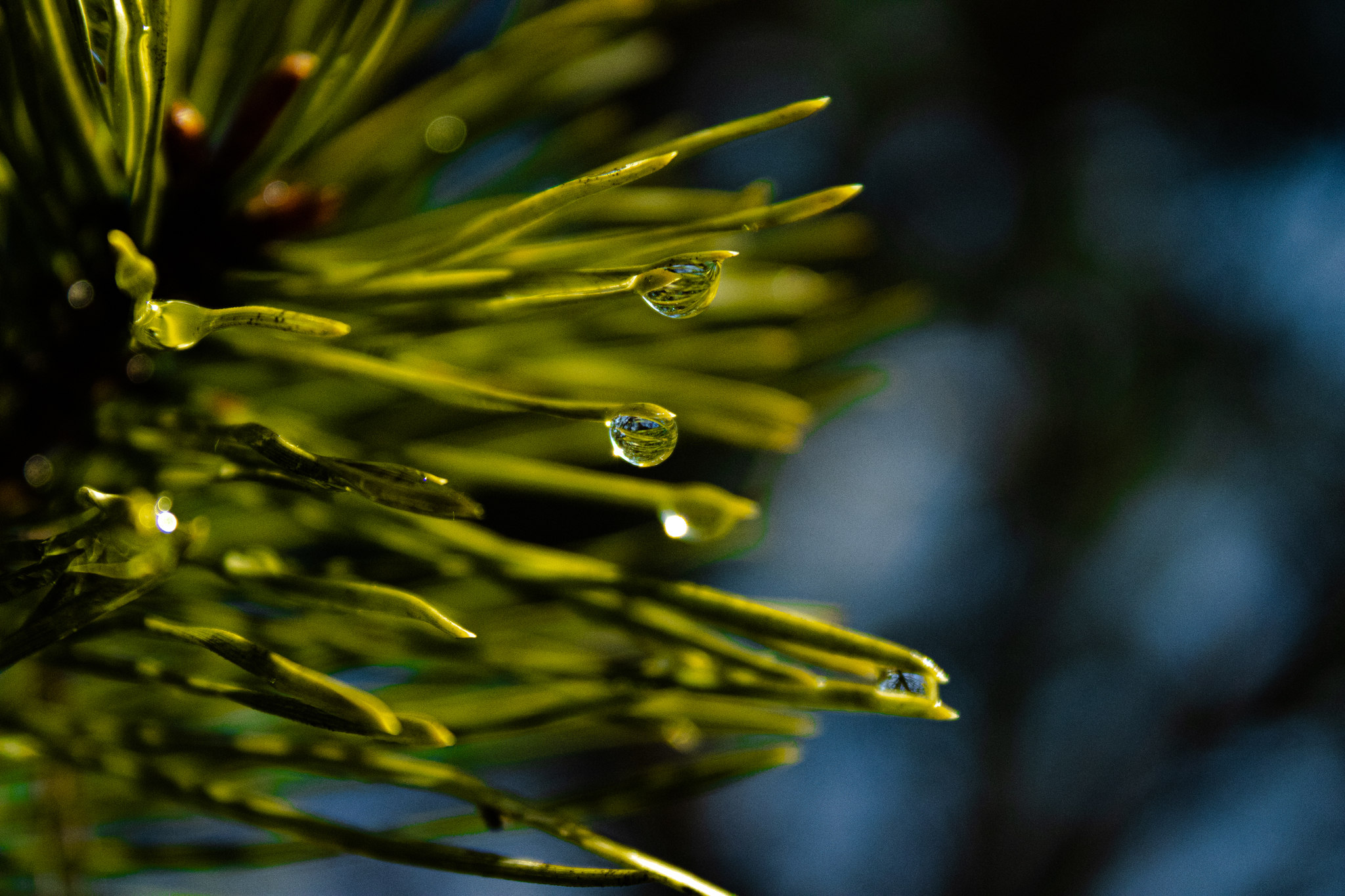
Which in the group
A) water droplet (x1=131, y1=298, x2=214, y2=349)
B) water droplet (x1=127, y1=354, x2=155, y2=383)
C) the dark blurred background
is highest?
the dark blurred background

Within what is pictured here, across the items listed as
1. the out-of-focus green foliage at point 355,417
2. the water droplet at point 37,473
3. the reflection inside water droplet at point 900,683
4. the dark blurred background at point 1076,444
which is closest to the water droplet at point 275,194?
the out-of-focus green foliage at point 355,417

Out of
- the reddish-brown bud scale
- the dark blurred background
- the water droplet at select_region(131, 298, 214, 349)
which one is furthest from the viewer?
the dark blurred background

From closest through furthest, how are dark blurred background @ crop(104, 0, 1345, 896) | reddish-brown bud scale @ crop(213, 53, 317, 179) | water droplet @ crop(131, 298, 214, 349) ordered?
water droplet @ crop(131, 298, 214, 349) < reddish-brown bud scale @ crop(213, 53, 317, 179) < dark blurred background @ crop(104, 0, 1345, 896)

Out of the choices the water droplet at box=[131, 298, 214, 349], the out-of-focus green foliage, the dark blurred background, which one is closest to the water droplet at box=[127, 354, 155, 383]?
the out-of-focus green foliage

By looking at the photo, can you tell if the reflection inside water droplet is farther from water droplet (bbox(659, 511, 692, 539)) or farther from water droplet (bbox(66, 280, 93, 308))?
water droplet (bbox(66, 280, 93, 308))

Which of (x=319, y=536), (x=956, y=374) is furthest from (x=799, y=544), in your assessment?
(x=319, y=536)

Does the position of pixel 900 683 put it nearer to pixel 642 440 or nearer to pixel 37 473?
pixel 642 440

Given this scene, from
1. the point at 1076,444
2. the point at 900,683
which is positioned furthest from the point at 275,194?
the point at 1076,444
